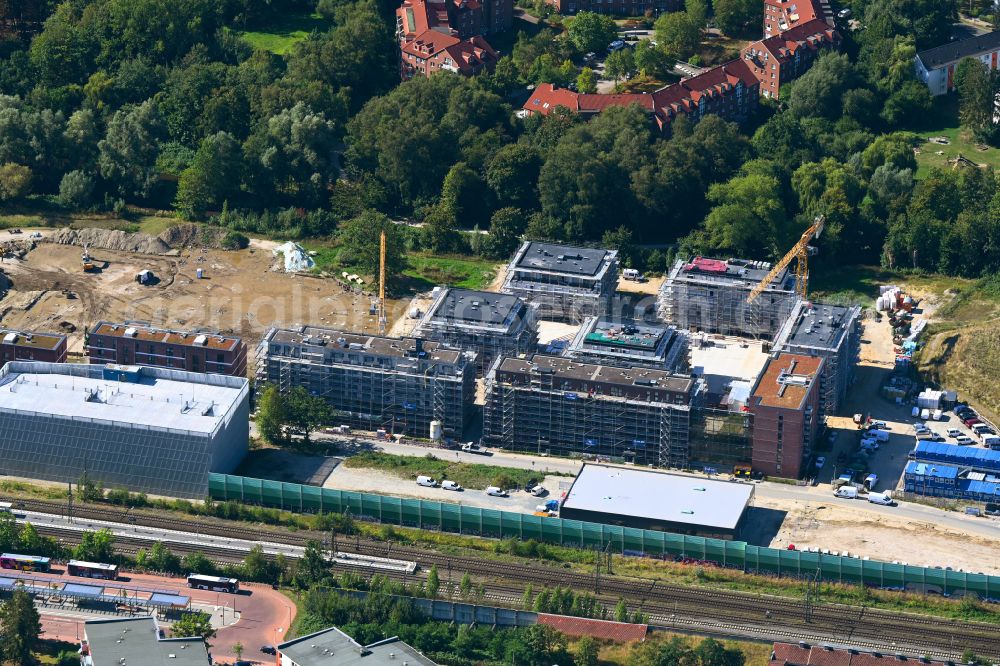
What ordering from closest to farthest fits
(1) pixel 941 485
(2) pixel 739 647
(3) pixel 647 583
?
1. (2) pixel 739 647
2. (3) pixel 647 583
3. (1) pixel 941 485

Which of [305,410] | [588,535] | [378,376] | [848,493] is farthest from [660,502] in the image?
[305,410]

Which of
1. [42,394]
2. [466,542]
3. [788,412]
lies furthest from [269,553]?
[788,412]

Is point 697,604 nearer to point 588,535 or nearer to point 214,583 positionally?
point 588,535

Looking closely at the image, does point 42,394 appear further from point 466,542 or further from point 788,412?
point 788,412

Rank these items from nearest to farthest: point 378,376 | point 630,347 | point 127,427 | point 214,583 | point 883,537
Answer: point 214,583 → point 883,537 → point 127,427 → point 378,376 → point 630,347

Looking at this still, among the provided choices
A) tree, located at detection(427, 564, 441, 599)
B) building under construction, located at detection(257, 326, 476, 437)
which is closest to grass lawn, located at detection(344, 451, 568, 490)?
building under construction, located at detection(257, 326, 476, 437)

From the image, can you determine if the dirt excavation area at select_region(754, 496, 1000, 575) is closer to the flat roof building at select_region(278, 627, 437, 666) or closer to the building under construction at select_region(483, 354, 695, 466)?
the building under construction at select_region(483, 354, 695, 466)

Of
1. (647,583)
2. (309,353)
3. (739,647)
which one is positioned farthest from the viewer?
(309,353)
